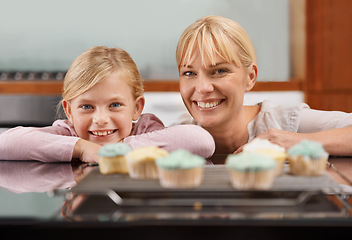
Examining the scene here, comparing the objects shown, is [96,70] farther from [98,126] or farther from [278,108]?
[278,108]

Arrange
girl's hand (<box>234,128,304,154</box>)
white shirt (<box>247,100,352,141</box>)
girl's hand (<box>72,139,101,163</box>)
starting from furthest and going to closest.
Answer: white shirt (<box>247,100,352,141</box>)
girl's hand (<box>234,128,304,154</box>)
girl's hand (<box>72,139,101,163</box>)

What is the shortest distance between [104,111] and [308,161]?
28.4 inches

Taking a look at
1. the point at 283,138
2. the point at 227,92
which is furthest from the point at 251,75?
the point at 283,138

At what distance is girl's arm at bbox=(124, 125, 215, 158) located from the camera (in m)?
1.06

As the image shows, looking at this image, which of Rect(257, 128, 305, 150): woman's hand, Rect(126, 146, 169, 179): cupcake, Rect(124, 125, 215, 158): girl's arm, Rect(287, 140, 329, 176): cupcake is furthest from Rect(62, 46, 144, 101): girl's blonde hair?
Rect(287, 140, 329, 176): cupcake

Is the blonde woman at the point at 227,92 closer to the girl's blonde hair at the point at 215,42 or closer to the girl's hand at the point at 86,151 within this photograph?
the girl's blonde hair at the point at 215,42

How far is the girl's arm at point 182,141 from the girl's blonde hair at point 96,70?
294mm

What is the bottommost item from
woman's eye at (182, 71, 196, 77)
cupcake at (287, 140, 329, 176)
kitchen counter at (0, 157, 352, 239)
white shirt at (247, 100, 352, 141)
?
white shirt at (247, 100, 352, 141)

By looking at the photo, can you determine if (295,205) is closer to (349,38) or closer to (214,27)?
(214,27)

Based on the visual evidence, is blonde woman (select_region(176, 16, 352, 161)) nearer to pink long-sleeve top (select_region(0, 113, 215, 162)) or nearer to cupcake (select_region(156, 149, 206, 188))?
pink long-sleeve top (select_region(0, 113, 215, 162))

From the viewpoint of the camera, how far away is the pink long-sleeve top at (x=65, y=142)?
42.1 inches

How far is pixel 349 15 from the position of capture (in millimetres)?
2707

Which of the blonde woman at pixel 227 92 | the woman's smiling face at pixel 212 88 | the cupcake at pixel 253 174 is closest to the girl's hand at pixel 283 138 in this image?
the blonde woman at pixel 227 92

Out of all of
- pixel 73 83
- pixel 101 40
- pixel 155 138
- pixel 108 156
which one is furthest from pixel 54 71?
pixel 108 156
